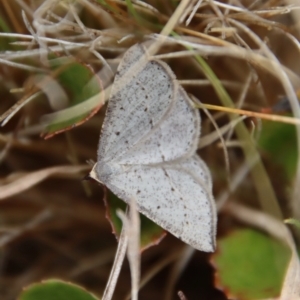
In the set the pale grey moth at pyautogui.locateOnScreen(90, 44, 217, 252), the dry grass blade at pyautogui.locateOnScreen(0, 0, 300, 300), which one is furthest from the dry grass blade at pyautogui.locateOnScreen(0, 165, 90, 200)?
the pale grey moth at pyautogui.locateOnScreen(90, 44, 217, 252)

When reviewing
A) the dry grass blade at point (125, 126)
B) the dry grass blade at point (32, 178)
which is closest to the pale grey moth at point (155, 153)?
the dry grass blade at point (125, 126)

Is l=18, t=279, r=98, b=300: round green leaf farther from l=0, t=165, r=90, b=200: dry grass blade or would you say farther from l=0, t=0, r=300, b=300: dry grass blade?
l=0, t=165, r=90, b=200: dry grass blade

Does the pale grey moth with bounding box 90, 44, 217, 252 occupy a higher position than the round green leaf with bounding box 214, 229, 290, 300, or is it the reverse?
the pale grey moth with bounding box 90, 44, 217, 252

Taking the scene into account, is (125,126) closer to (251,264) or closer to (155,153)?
(155,153)

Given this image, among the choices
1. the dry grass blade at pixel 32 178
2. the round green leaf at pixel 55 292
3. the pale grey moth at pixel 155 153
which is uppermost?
the pale grey moth at pixel 155 153

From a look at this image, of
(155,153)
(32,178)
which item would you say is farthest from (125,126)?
(32,178)

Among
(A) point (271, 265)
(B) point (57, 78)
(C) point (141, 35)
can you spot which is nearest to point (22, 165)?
(B) point (57, 78)

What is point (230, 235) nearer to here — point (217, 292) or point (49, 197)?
point (217, 292)

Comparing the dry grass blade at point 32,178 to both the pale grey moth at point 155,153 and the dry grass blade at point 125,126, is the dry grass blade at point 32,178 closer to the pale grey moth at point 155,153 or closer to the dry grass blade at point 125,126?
the dry grass blade at point 125,126
